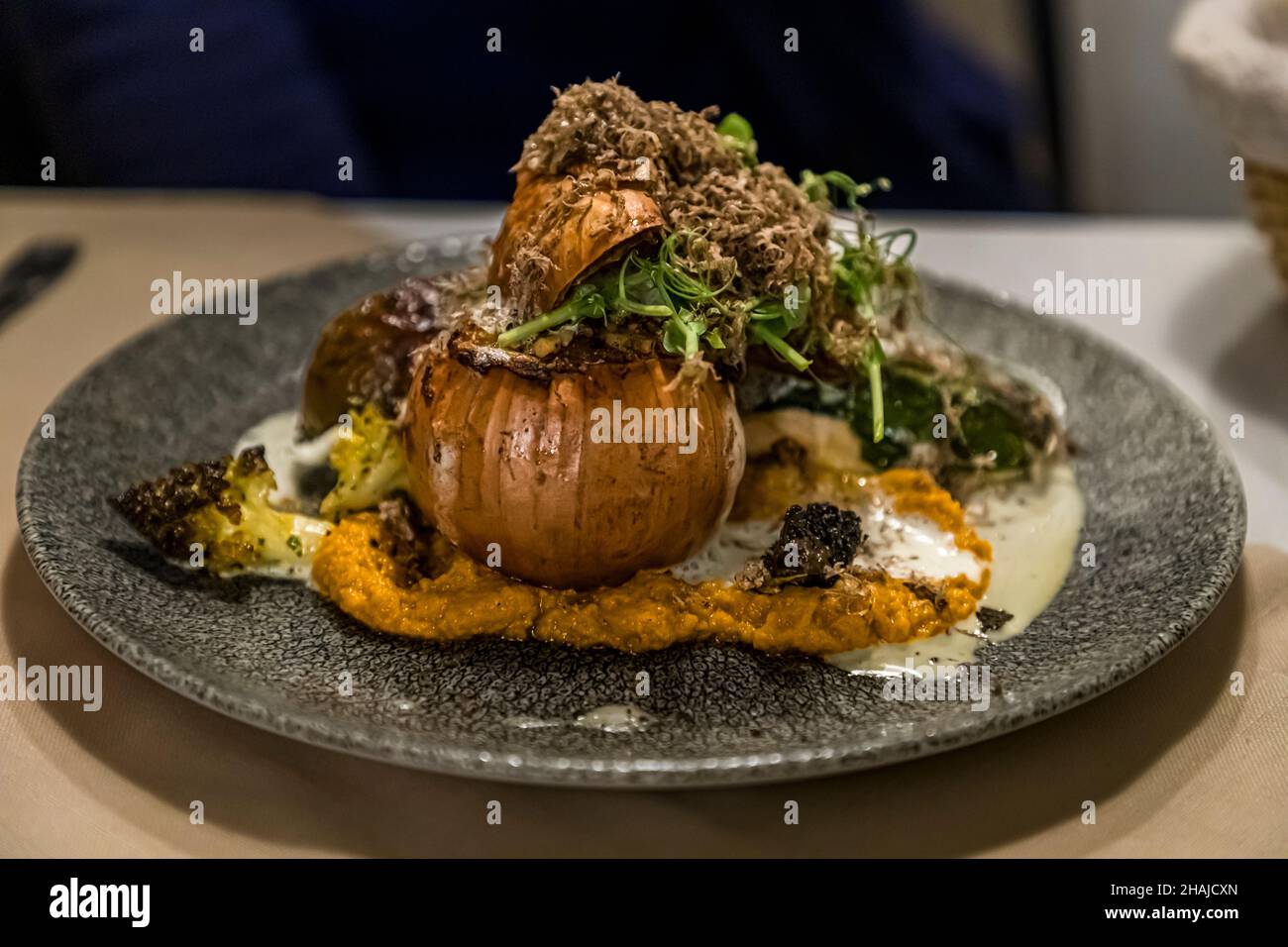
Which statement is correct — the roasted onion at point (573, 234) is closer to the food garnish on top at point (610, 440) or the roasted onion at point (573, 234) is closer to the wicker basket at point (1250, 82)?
the food garnish on top at point (610, 440)

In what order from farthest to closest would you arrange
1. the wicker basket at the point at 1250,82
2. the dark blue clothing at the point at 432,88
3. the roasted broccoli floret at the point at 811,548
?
the dark blue clothing at the point at 432,88 < the wicker basket at the point at 1250,82 < the roasted broccoli floret at the point at 811,548

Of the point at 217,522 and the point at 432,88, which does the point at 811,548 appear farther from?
the point at 432,88

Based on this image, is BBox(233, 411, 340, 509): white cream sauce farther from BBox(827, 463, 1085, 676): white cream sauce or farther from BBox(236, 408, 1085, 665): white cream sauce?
BBox(827, 463, 1085, 676): white cream sauce

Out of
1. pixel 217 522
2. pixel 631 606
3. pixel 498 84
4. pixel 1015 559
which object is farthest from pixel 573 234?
pixel 498 84

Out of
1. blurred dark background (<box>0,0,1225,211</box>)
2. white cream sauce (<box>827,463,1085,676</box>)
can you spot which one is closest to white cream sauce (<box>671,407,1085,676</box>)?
white cream sauce (<box>827,463,1085,676</box>)

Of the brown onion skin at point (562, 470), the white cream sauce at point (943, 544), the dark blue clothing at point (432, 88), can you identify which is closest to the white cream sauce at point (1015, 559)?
the white cream sauce at point (943, 544)

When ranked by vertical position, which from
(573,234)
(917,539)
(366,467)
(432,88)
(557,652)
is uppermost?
(432,88)
